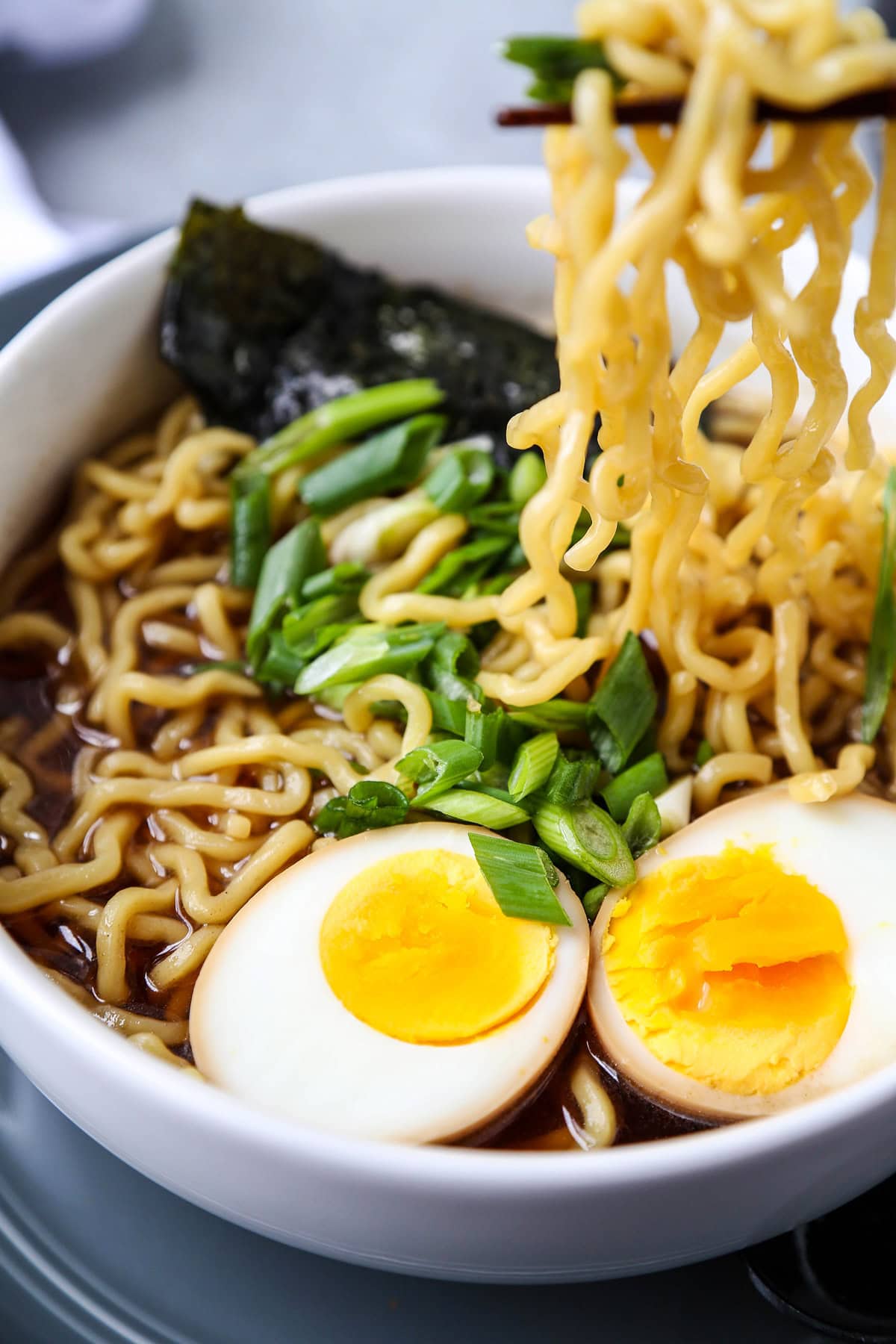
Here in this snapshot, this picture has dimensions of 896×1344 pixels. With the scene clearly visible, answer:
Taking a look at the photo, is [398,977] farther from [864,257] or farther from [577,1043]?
[864,257]

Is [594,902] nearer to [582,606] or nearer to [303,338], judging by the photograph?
[582,606]

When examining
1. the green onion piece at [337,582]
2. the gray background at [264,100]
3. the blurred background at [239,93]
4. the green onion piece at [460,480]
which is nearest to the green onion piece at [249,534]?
the green onion piece at [337,582]

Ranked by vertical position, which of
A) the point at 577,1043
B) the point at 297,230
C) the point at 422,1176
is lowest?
the point at 577,1043

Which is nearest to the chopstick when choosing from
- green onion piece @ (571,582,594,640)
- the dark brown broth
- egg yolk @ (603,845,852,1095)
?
green onion piece @ (571,582,594,640)

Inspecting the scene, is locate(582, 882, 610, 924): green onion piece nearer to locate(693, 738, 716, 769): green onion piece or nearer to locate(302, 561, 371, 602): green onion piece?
locate(693, 738, 716, 769): green onion piece

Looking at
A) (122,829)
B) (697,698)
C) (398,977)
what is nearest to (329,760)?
(122,829)

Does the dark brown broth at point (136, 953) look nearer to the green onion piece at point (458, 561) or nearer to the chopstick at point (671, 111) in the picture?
the green onion piece at point (458, 561)
